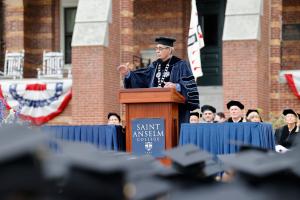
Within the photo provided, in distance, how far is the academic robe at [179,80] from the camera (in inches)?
394

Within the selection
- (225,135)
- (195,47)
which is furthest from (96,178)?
(195,47)

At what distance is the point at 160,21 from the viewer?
76.4 feet

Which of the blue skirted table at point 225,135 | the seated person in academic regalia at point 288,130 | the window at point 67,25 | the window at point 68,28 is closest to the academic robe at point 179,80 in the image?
the blue skirted table at point 225,135

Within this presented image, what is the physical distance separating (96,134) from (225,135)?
1792 mm

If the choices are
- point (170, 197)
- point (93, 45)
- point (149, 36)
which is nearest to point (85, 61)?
point (93, 45)

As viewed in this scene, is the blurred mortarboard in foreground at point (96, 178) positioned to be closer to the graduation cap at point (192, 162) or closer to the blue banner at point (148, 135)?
the graduation cap at point (192, 162)

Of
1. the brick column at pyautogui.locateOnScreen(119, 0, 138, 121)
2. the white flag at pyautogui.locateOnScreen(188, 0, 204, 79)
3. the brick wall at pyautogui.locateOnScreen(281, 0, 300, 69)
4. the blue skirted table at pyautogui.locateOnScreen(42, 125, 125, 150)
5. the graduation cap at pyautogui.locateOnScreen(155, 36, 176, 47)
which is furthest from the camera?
the brick wall at pyautogui.locateOnScreen(281, 0, 300, 69)

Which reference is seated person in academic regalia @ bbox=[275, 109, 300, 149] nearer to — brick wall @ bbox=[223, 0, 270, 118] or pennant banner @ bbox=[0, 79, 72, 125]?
brick wall @ bbox=[223, 0, 270, 118]

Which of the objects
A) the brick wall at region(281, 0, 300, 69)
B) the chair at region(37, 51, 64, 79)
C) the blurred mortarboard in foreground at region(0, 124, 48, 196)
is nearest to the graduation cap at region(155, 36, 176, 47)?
the blurred mortarboard in foreground at region(0, 124, 48, 196)

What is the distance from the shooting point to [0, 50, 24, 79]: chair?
2197 centimetres

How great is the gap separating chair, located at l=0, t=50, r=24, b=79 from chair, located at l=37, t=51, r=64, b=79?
625mm

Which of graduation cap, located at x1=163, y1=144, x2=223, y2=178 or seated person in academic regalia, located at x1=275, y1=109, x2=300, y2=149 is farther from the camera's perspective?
seated person in academic regalia, located at x1=275, y1=109, x2=300, y2=149

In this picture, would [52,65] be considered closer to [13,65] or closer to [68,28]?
[13,65]

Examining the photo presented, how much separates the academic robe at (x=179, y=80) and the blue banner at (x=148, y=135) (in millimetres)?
661
